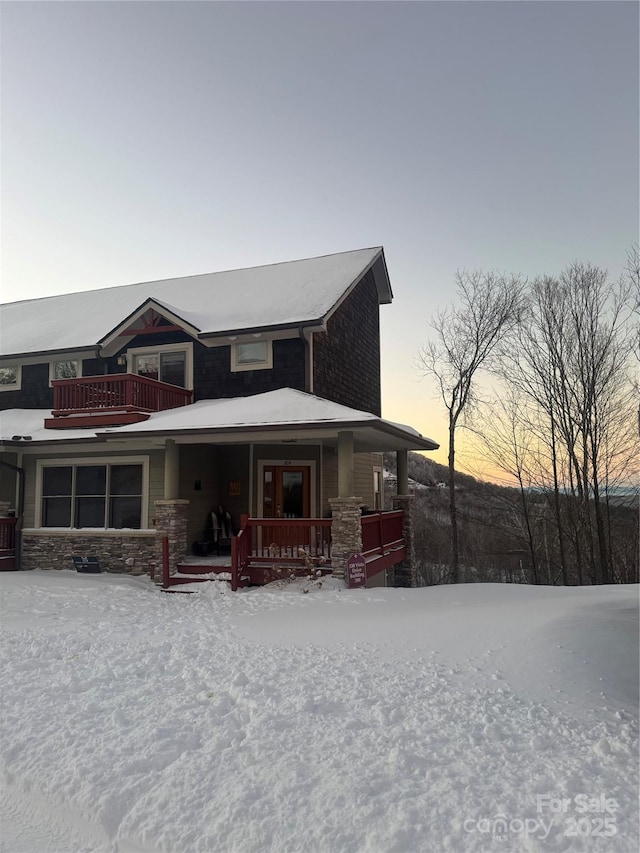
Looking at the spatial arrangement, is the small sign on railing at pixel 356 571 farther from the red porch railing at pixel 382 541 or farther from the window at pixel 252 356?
the window at pixel 252 356

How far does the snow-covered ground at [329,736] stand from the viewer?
327cm

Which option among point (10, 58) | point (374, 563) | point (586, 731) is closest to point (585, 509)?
point (374, 563)

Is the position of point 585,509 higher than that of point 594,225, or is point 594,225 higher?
point 594,225

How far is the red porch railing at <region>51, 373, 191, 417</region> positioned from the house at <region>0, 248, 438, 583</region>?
1.9 inches

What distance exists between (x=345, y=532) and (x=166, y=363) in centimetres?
822

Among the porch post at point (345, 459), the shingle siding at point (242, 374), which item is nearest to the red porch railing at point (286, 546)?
the porch post at point (345, 459)

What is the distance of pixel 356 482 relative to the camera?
644 inches

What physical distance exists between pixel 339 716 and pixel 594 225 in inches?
684

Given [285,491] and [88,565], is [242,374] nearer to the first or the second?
[285,491]

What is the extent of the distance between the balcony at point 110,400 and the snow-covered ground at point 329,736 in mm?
7168

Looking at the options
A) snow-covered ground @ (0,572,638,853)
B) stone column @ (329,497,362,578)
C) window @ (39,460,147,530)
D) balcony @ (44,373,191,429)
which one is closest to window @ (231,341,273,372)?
balcony @ (44,373,191,429)

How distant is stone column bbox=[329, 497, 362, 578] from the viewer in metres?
10.7

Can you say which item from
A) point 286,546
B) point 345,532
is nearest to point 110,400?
point 286,546

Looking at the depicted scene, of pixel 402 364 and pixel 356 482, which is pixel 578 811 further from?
pixel 402 364
